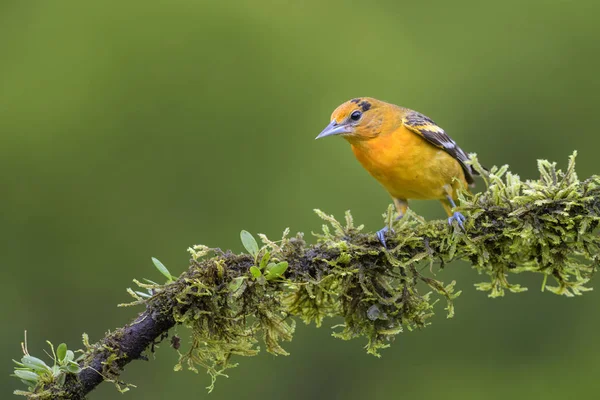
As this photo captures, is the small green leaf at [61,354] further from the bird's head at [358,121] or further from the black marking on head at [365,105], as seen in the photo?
the black marking on head at [365,105]

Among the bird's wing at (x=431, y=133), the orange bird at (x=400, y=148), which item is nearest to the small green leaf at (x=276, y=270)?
the orange bird at (x=400, y=148)

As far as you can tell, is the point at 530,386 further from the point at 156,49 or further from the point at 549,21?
the point at 156,49

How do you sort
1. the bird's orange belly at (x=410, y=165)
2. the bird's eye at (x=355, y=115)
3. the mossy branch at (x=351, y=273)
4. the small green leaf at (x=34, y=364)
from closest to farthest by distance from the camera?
the small green leaf at (x=34, y=364)
the mossy branch at (x=351, y=273)
the bird's orange belly at (x=410, y=165)
the bird's eye at (x=355, y=115)

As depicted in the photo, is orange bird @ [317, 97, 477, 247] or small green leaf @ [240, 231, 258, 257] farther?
orange bird @ [317, 97, 477, 247]

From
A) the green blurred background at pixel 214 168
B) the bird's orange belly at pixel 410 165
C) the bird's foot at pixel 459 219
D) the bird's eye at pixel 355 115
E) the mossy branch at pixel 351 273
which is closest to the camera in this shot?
the mossy branch at pixel 351 273

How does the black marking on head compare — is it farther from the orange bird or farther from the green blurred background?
the green blurred background

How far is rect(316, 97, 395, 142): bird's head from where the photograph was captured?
5.60 m

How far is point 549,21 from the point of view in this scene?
10172mm

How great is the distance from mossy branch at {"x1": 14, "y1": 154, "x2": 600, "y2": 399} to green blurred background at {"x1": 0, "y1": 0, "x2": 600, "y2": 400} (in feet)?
16.5

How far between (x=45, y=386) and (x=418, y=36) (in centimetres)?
778

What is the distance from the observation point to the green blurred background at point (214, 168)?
30.2 feet

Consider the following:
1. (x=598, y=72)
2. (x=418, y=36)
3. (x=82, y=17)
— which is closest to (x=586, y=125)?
(x=598, y=72)

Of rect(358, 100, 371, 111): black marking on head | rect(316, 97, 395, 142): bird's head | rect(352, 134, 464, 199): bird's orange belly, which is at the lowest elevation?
rect(352, 134, 464, 199): bird's orange belly

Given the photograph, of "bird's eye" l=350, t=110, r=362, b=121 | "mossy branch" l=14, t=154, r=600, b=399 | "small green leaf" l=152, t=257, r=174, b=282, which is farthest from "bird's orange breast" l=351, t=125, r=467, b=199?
"small green leaf" l=152, t=257, r=174, b=282
